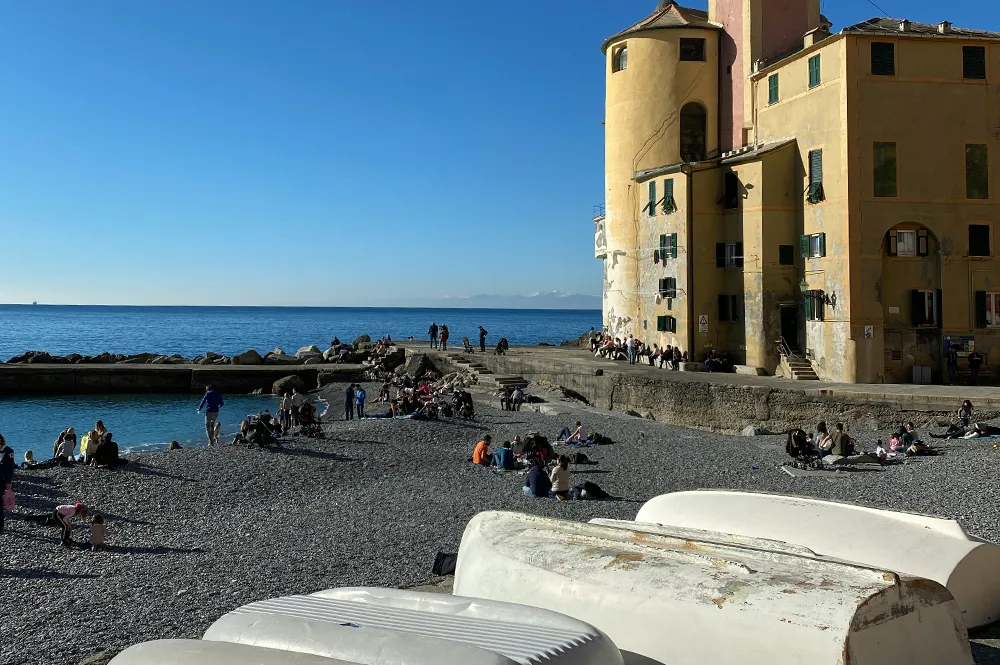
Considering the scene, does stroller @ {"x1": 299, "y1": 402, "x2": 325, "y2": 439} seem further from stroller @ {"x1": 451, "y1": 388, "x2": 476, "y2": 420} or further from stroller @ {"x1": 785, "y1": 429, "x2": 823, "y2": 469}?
stroller @ {"x1": 785, "y1": 429, "x2": 823, "y2": 469}

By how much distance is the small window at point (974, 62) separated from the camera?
85.3 feet

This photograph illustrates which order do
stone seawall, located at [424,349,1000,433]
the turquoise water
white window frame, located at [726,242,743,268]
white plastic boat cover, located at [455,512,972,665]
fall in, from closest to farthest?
1. white plastic boat cover, located at [455,512,972,665]
2. stone seawall, located at [424,349,1000,433]
3. the turquoise water
4. white window frame, located at [726,242,743,268]

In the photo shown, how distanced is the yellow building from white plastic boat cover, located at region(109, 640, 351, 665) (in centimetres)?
2437

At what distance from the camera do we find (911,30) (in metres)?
26.4

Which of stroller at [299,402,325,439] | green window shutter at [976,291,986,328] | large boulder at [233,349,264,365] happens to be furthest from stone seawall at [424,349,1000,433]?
large boulder at [233,349,264,365]

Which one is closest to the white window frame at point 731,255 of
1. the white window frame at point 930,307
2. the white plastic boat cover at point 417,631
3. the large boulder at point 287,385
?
the white window frame at point 930,307

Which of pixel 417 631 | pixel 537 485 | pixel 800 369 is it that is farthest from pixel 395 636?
pixel 800 369

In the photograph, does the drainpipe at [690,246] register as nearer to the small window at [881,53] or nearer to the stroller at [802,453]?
the small window at [881,53]

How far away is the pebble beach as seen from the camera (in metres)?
9.68

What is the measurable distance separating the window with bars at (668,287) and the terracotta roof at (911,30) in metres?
10.4

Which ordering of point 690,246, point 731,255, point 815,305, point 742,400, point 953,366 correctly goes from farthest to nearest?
point 690,246, point 731,255, point 815,305, point 742,400, point 953,366

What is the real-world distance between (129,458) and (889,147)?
76.0 ft

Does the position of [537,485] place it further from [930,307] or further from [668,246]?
[668,246]

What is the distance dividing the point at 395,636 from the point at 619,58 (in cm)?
3397
